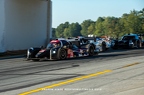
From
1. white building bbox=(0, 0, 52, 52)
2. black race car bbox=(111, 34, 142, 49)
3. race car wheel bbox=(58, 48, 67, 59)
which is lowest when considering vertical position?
race car wheel bbox=(58, 48, 67, 59)

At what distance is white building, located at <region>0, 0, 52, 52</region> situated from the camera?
26391 mm

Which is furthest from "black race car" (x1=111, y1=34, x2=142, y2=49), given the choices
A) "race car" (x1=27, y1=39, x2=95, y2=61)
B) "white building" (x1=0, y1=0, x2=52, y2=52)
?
"race car" (x1=27, y1=39, x2=95, y2=61)

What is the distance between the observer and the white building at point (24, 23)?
26391 mm

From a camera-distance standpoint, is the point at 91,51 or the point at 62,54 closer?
the point at 62,54

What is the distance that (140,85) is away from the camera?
7965mm

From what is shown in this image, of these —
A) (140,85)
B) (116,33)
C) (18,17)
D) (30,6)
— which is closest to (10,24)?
(18,17)

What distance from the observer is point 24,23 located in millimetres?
29703

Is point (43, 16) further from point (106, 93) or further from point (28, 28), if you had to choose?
point (106, 93)

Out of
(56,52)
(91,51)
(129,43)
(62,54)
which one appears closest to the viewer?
(56,52)

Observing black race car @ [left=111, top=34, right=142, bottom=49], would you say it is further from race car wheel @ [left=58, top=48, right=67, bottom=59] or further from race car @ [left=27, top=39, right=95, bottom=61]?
race car wheel @ [left=58, top=48, right=67, bottom=59]

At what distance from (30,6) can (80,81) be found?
75.6 feet

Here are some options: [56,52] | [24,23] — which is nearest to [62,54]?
[56,52]

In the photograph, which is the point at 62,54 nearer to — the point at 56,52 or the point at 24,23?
the point at 56,52

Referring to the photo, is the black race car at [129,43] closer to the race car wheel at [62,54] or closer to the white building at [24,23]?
the white building at [24,23]
